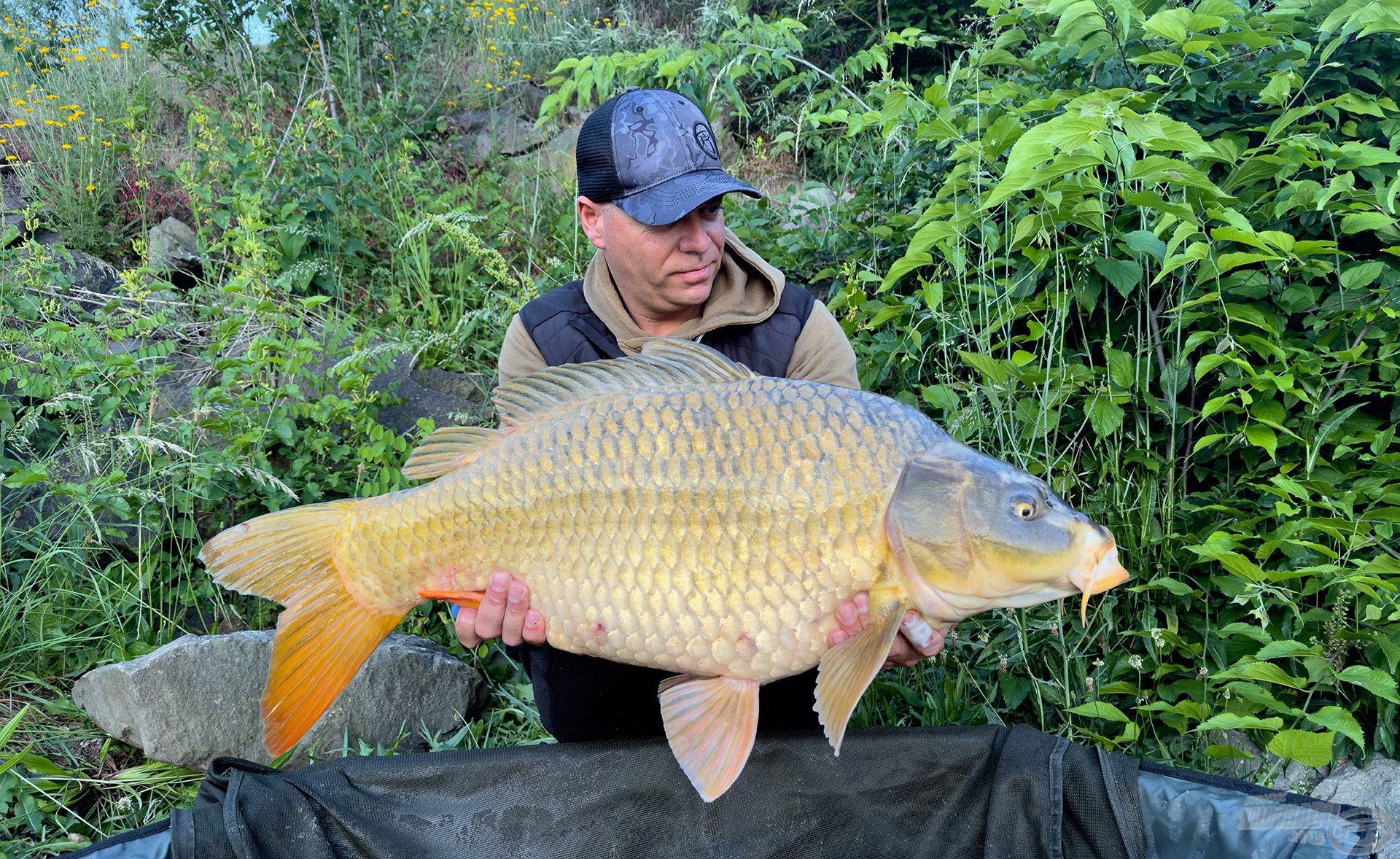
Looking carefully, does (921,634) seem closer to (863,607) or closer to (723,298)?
(863,607)

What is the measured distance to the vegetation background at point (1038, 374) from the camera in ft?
5.99

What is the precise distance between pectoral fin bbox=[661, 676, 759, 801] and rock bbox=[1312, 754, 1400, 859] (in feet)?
3.57

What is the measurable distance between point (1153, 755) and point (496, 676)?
1432mm

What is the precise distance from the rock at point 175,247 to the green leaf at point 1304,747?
140 inches

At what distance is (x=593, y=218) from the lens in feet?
6.27

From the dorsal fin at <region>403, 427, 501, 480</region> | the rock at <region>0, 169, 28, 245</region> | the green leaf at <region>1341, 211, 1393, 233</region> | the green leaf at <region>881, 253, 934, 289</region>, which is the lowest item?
the green leaf at <region>1341, 211, 1393, 233</region>

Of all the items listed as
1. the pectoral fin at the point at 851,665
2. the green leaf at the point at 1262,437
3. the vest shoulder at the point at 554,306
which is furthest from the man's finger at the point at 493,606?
the green leaf at the point at 1262,437

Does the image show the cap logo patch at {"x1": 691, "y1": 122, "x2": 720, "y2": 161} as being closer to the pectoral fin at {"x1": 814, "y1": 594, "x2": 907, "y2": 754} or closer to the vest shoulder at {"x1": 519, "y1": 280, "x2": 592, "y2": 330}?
the vest shoulder at {"x1": 519, "y1": 280, "x2": 592, "y2": 330}

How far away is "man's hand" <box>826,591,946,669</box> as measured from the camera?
1347 millimetres

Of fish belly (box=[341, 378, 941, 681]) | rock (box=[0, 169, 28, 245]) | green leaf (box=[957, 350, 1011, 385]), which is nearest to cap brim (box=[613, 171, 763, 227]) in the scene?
fish belly (box=[341, 378, 941, 681])

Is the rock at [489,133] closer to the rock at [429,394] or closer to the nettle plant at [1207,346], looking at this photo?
the rock at [429,394]

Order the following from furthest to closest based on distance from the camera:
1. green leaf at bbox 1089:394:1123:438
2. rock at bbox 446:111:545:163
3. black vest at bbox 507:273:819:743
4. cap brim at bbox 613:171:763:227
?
rock at bbox 446:111:545:163 < green leaf at bbox 1089:394:1123:438 < black vest at bbox 507:273:819:743 < cap brim at bbox 613:171:763:227

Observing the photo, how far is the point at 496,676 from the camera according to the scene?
2.47 m

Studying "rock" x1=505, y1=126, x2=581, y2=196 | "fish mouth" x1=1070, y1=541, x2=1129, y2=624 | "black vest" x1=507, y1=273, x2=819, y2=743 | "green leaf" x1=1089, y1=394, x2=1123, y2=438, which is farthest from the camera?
"rock" x1=505, y1=126, x2=581, y2=196
